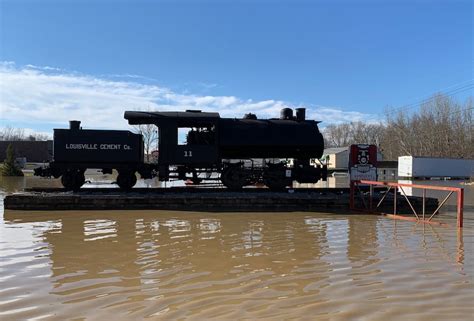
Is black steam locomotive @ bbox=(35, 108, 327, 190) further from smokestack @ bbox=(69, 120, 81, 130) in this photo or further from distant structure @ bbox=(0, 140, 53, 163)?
distant structure @ bbox=(0, 140, 53, 163)

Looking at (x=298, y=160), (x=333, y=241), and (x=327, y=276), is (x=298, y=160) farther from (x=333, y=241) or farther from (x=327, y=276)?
(x=327, y=276)

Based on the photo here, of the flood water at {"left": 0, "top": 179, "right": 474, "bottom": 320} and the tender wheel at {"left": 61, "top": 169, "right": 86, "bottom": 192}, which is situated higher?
the tender wheel at {"left": 61, "top": 169, "right": 86, "bottom": 192}

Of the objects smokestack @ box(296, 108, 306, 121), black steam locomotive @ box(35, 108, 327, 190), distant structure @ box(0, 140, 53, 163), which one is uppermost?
distant structure @ box(0, 140, 53, 163)

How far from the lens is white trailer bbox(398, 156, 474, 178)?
43031mm

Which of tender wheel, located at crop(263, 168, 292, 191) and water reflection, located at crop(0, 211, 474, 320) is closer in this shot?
water reflection, located at crop(0, 211, 474, 320)

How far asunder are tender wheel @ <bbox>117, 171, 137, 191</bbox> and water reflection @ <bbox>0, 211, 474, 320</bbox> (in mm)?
5324

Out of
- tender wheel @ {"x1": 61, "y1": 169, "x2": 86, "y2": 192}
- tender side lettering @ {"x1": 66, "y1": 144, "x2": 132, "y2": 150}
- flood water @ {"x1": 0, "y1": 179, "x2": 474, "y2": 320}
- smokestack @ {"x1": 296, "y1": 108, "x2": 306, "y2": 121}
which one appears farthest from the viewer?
smokestack @ {"x1": 296, "y1": 108, "x2": 306, "y2": 121}

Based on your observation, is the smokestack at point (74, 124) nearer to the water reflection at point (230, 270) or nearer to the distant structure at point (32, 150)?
the water reflection at point (230, 270)

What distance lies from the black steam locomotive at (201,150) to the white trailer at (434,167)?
99.8 ft

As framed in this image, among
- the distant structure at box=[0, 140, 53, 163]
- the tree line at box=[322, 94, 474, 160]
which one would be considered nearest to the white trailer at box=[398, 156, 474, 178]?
the tree line at box=[322, 94, 474, 160]

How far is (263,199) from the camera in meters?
13.6

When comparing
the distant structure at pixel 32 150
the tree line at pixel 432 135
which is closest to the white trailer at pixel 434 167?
the tree line at pixel 432 135

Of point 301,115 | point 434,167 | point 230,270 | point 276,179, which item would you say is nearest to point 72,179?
point 276,179

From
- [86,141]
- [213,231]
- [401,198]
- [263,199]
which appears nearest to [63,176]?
[86,141]
